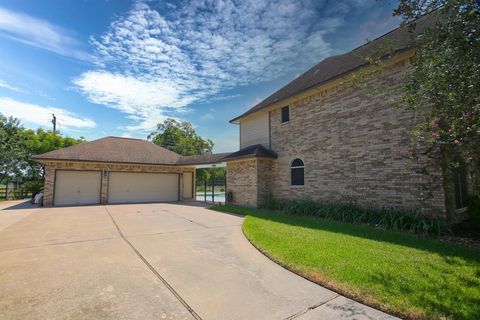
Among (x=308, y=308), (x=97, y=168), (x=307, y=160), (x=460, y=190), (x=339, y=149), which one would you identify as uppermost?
(x=339, y=149)

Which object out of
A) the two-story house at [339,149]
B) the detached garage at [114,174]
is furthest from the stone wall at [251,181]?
the detached garage at [114,174]

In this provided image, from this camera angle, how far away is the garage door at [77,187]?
16.3 m

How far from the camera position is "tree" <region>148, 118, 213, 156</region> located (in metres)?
43.4

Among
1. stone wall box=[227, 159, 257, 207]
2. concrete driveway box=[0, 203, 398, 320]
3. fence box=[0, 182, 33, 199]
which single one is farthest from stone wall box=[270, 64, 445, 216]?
fence box=[0, 182, 33, 199]

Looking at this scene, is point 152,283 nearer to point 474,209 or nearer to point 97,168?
point 474,209

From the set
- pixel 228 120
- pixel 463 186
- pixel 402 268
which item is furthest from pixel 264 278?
pixel 228 120

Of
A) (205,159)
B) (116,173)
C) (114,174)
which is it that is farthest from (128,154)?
(205,159)

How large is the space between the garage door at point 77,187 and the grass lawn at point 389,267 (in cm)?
1553

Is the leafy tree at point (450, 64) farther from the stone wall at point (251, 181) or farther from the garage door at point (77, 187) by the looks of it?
the garage door at point (77, 187)

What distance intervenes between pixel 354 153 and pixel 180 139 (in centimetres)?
3825

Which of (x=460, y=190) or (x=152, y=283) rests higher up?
(x=460, y=190)

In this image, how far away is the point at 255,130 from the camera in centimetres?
1594

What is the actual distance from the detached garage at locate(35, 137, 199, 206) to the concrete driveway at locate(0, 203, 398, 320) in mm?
11288

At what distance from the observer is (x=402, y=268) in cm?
422
